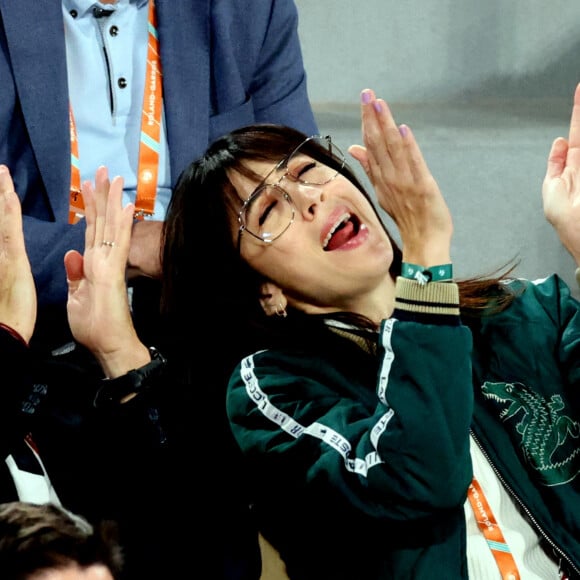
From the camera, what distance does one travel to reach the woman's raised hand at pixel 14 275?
1326 mm

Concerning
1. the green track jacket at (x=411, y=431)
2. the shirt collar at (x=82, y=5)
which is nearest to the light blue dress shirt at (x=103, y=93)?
the shirt collar at (x=82, y=5)

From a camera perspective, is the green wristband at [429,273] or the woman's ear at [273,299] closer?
the green wristband at [429,273]

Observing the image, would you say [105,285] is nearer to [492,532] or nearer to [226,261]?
[226,261]

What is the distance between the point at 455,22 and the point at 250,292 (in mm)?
1557

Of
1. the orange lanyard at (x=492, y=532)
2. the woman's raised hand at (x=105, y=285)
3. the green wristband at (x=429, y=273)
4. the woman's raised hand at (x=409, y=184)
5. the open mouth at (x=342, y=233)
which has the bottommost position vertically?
the orange lanyard at (x=492, y=532)

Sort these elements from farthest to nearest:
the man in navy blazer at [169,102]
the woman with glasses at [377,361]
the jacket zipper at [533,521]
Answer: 1. the man in navy blazer at [169,102]
2. the jacket zipper at [533,521]
3. the woman with glasses at [377,361]

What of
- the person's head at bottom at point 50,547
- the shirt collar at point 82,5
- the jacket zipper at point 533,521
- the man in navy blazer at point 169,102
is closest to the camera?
the person's head at bottom at point 50,547

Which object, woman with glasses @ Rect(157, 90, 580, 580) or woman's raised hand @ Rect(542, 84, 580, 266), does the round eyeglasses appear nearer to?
woman with glasses @ Rect(157, 90, 580, 580)

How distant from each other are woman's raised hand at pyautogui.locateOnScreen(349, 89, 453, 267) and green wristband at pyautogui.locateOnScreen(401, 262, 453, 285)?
0.01 meters

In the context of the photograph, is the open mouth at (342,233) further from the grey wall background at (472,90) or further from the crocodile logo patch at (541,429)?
the grey wall background at (472,90)

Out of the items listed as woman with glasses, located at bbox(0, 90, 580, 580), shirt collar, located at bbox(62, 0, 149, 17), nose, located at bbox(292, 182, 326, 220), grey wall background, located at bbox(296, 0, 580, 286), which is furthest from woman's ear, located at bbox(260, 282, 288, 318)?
grey wall background, located at bbox(296, 0, 580, 286)

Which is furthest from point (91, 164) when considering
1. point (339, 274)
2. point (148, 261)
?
point (339, 274)

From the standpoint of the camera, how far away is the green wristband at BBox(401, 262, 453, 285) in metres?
1.12

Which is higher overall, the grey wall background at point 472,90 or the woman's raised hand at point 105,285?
the woman's raised hand at point 105,285
